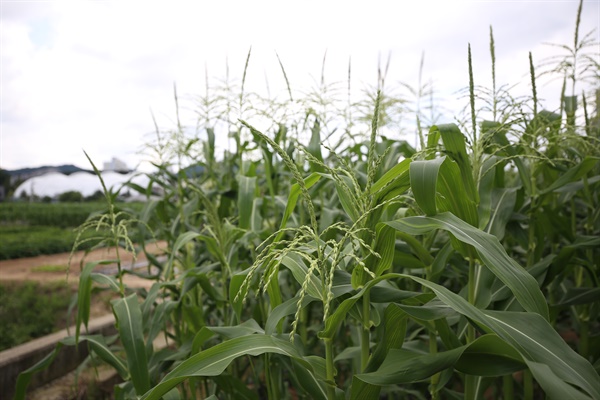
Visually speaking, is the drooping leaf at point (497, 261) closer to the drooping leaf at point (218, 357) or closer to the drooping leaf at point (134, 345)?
the drooping leaf at point (218, 357)

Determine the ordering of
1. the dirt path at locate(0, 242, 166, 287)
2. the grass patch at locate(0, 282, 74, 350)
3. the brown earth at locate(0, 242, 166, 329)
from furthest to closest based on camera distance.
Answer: the dirt path at locate(0, 242, 166, 287) < the brown earth at locate(0, 242, 166, 329) < the grass patch at locate(0, 282, 74, 350)

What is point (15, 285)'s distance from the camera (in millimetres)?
4938

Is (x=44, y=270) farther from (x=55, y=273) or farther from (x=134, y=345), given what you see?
(x=134, y=345)

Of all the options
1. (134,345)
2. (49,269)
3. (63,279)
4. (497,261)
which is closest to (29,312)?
(63,279)

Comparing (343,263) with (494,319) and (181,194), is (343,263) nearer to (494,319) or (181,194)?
(494,319)

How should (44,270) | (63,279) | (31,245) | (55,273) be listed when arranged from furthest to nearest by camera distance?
1. (31,245)
2. (44,270)
3. (55,273)
4. (63,279)

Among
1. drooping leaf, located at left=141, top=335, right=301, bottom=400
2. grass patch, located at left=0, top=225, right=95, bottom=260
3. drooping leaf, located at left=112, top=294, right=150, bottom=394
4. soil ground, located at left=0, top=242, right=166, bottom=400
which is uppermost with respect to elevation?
drooping leaf, located at left=141, top=335, right=301, bottom=400

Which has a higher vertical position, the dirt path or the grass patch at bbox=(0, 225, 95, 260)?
the grass patch at bbox=(0, 225, 95, 260)

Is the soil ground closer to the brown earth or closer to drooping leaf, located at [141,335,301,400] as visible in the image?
the brown earth

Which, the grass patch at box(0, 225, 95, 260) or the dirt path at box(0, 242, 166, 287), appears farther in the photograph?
the grass patch at box(0, 225, 95, 260)

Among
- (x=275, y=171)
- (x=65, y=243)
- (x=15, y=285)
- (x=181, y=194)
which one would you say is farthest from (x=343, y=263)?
(x=65, y=243)

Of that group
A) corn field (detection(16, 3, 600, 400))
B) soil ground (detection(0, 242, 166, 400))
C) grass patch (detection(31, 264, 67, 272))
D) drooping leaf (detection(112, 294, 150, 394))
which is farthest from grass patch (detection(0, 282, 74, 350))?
drooping leaf (detection(112, 294, 150, 394))

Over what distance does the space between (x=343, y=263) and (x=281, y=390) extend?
112 cm

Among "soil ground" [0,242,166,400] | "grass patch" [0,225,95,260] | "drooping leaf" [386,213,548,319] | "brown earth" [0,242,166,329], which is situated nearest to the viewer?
"drooping leaf" [386,213,548,319]
